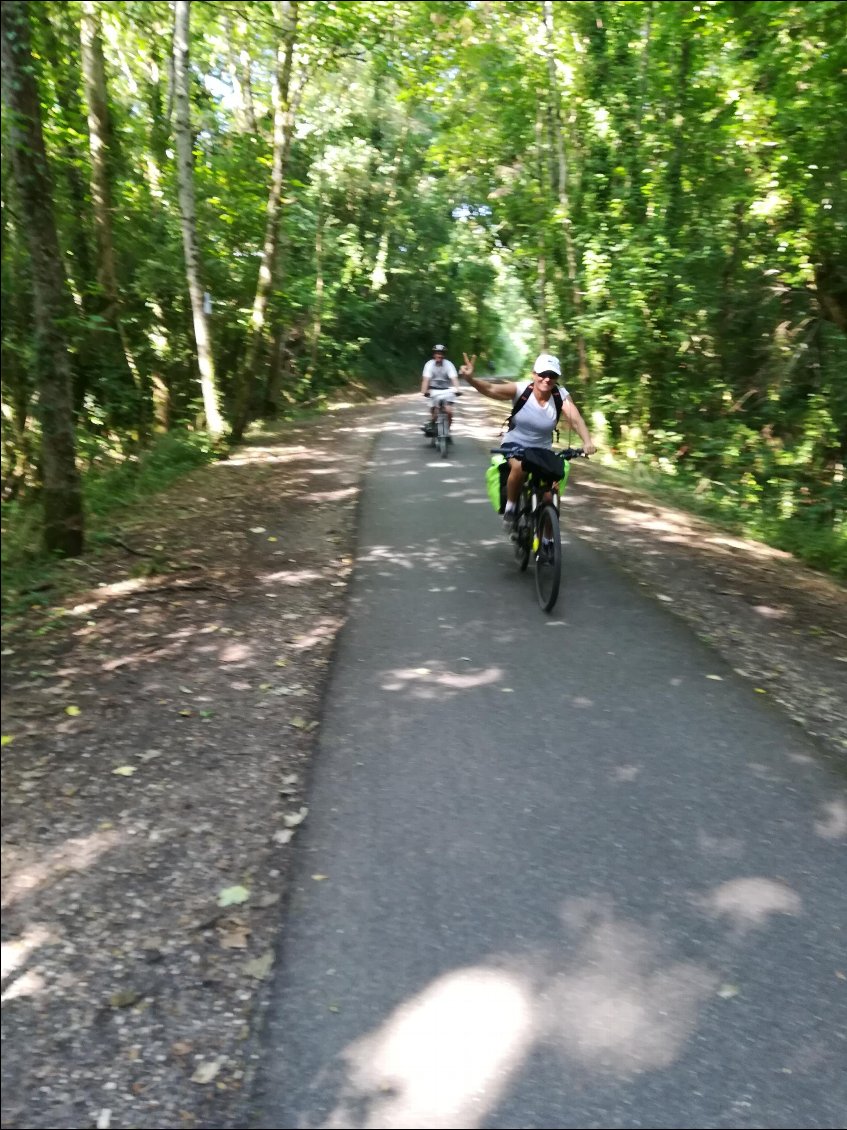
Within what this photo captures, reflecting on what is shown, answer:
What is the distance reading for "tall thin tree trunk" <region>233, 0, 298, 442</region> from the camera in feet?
51.2

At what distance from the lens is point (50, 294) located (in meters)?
7.62

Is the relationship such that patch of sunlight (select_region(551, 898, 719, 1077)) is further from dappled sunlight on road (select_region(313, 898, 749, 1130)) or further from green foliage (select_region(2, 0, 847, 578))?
green foliage (select_region(2, 0, 847, 578))

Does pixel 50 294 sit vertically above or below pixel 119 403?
above

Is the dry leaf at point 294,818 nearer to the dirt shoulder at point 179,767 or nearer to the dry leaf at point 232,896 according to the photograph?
the dirt shoulder at point 179,767

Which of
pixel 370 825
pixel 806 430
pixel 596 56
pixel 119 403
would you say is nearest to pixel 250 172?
pixel 119 403

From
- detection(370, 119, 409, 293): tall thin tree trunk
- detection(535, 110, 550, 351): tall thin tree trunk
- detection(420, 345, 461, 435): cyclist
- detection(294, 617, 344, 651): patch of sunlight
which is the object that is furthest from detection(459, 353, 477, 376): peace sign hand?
detection(370, 119, 409, 293): tall thin tree trunk

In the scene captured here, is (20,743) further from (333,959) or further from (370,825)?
(333,959)

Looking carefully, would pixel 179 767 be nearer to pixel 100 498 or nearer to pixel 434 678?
pixel 434 678

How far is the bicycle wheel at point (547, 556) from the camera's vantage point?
7.34m

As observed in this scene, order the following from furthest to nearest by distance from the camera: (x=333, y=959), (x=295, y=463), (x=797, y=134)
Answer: (x=295, y=463) < (x=797, y=134) < (x=333, y=959)

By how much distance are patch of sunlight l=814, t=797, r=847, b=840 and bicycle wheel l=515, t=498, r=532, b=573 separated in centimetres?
420

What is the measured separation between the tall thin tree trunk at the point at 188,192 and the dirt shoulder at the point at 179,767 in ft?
20.8

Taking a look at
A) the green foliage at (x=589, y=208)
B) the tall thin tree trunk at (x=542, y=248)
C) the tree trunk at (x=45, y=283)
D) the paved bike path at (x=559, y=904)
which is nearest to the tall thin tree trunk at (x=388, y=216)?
the green foliage at (x=589, y=208)

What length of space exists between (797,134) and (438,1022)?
13.0 metres
